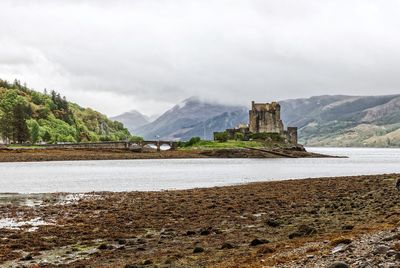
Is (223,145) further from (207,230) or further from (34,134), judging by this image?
(207,230)

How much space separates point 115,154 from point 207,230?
147 m

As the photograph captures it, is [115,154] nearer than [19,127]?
Yes

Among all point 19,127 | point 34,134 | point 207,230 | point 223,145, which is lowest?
point 207,230

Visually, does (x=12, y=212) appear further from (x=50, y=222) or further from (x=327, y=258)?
(x=327, y=258)

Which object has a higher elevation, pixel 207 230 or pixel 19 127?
pixel 19 127

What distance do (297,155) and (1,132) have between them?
98883mm

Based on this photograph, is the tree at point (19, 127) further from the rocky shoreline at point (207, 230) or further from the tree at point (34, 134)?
the rocky shoreline at point (207, 230)

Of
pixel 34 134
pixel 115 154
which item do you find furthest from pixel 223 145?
pixel 34 134

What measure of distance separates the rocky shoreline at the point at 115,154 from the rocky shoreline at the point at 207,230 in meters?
102

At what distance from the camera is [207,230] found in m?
26.4

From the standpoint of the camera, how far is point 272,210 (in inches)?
1345

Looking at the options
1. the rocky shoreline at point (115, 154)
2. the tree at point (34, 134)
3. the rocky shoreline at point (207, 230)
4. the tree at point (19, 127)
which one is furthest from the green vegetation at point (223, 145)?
the rocky shoreline at point (207, 230)

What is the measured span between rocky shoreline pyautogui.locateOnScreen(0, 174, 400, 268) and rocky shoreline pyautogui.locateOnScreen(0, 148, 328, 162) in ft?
334

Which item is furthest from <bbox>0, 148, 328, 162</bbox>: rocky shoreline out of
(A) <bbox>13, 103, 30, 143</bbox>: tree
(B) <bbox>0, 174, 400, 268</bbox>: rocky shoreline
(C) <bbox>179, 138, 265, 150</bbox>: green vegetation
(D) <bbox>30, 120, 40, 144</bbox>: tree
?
(B) <bbox>0, 174, 400, 268</bbox>: rocky shoreline
